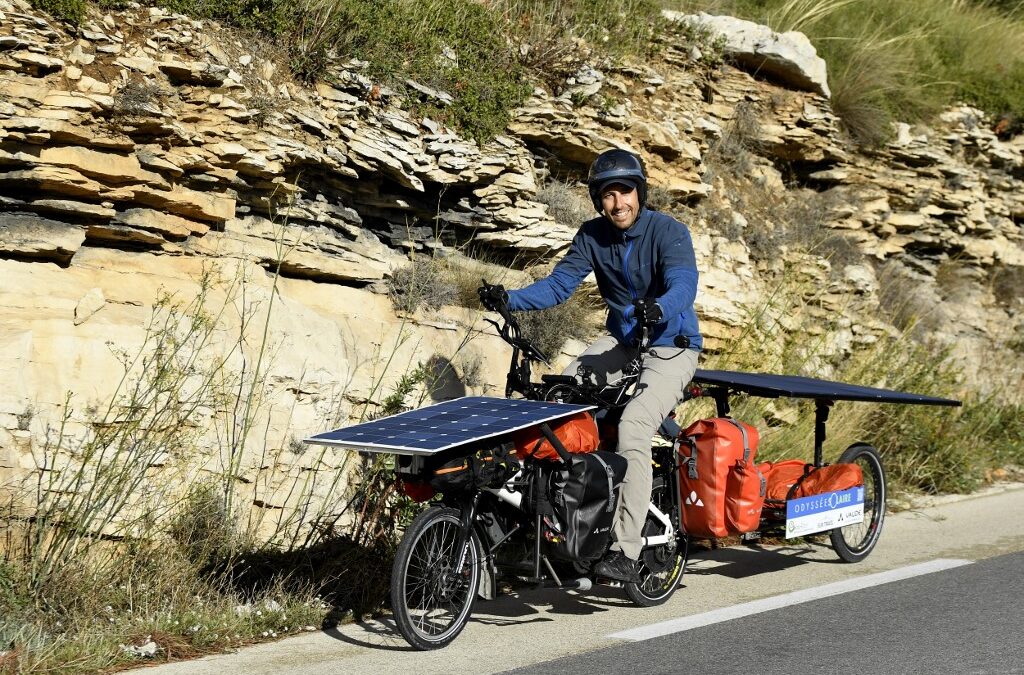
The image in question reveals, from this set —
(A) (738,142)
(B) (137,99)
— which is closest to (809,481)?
(B) (137,99)

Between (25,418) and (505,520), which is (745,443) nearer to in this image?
(505,520)

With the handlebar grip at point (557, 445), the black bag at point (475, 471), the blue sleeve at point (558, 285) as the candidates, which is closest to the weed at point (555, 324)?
the blue sleeve at point (558, 285)

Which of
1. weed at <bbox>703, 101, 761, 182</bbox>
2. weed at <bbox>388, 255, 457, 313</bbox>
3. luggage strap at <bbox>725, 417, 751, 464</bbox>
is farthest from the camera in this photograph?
weed at <bbox>703, 101, 761, 182</bbox>

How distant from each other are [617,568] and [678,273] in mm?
1666

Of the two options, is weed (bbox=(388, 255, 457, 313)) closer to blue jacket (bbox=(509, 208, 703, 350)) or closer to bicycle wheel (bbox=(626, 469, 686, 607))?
blue jacket (bbox=(509, 208, 703, 350))

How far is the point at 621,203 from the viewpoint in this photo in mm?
6359

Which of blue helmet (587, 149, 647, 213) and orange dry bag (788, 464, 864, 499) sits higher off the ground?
blue helmet (587, 149, 647, 213)

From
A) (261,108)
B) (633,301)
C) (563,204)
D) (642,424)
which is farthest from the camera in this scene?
(563,204)

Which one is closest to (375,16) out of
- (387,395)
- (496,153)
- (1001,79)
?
(496,153)

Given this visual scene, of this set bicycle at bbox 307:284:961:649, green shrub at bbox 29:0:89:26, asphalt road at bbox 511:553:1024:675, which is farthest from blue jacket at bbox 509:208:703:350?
green shrub at bbox 29:0:89:26

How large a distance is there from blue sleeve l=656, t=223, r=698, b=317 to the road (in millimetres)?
1708

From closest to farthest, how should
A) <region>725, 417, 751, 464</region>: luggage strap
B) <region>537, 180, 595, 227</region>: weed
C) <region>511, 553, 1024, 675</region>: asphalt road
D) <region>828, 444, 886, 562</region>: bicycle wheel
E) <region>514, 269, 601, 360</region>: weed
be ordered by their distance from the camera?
<region>511, 553, 1024, 675</region>: asphalt road < <region>725, 417, 751, 464</region>: luggage strap < <region>828, 444, 886, 562</region>: bicycle wheel < <region>514, 269, 601, 360</region>: weed < <region>537, 180, 595, 227</region>: weed

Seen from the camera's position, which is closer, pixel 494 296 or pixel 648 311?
pixel 648 311

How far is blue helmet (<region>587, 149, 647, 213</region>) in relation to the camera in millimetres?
6234
